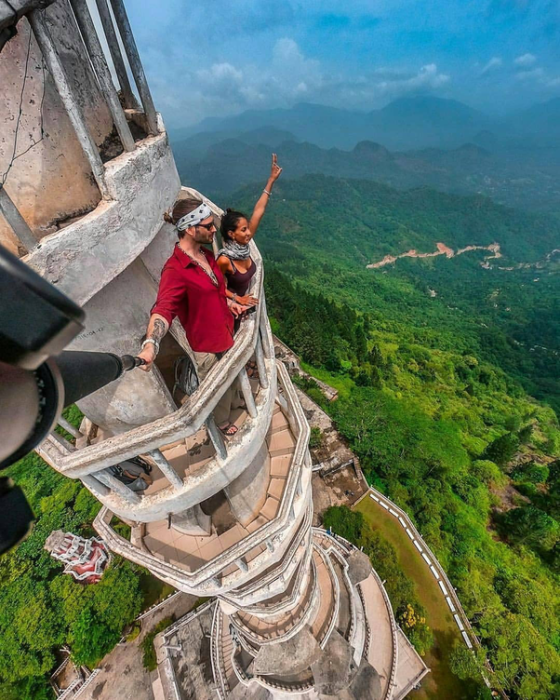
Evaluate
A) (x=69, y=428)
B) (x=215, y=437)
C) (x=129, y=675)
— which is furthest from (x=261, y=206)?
(x=129, y=675)

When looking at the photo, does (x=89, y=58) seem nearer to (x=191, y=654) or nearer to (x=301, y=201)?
(x=191, y=654)

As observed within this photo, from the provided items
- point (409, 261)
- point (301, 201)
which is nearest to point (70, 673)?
point (409, 261)

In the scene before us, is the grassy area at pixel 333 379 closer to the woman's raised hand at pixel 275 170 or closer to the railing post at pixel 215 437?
the woman's raised hand at pixel 275 170

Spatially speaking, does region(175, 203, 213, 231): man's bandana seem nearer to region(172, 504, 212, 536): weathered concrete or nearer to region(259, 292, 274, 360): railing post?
region(259, 292, 274, 360): railing post

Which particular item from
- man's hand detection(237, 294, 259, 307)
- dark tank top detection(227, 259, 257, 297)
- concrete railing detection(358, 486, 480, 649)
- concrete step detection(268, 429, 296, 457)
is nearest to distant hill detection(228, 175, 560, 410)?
concrete railing detection(358, 486, 480, 649)

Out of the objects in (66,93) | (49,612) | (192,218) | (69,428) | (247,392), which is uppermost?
(66,93)

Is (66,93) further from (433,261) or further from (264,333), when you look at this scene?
(433,261)
